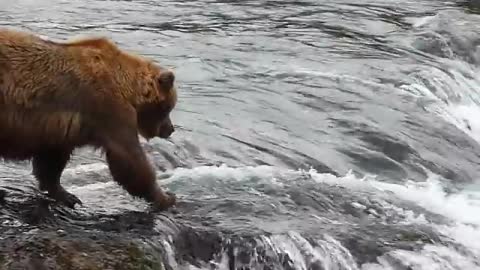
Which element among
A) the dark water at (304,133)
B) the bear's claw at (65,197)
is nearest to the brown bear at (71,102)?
the bear's claw at (65,197)

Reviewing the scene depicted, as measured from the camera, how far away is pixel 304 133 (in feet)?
32.8

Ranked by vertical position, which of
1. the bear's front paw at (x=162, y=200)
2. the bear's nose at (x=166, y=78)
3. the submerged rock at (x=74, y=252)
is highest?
the bear's nose at (x=166, y=78)

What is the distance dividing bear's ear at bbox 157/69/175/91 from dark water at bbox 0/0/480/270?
818 mm

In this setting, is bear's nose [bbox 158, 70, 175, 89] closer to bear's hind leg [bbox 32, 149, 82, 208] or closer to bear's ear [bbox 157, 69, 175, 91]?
bear's ear [bbox 157, 69, 175, 91]

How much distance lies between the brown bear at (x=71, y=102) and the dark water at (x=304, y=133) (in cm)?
46

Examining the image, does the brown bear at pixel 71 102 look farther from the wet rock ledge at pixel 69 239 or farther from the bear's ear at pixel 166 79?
the wet rock ledge at pixel 69 239

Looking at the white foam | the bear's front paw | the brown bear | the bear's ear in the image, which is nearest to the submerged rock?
the brown bear

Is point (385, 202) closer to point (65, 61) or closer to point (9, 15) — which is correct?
point (65, 61)

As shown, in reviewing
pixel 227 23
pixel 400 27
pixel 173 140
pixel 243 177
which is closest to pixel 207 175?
pixel 243 177

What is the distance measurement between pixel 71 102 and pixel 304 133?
417cm

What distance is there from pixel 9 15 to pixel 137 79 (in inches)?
342

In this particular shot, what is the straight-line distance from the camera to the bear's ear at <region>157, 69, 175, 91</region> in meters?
6.65

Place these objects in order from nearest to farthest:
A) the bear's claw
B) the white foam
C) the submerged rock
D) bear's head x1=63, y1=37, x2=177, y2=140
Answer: the submerged rock < bear's head x1=63, y1=37, x2=177, y2=140 < the bear's claw < the white foam

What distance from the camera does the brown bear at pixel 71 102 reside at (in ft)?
19.7
